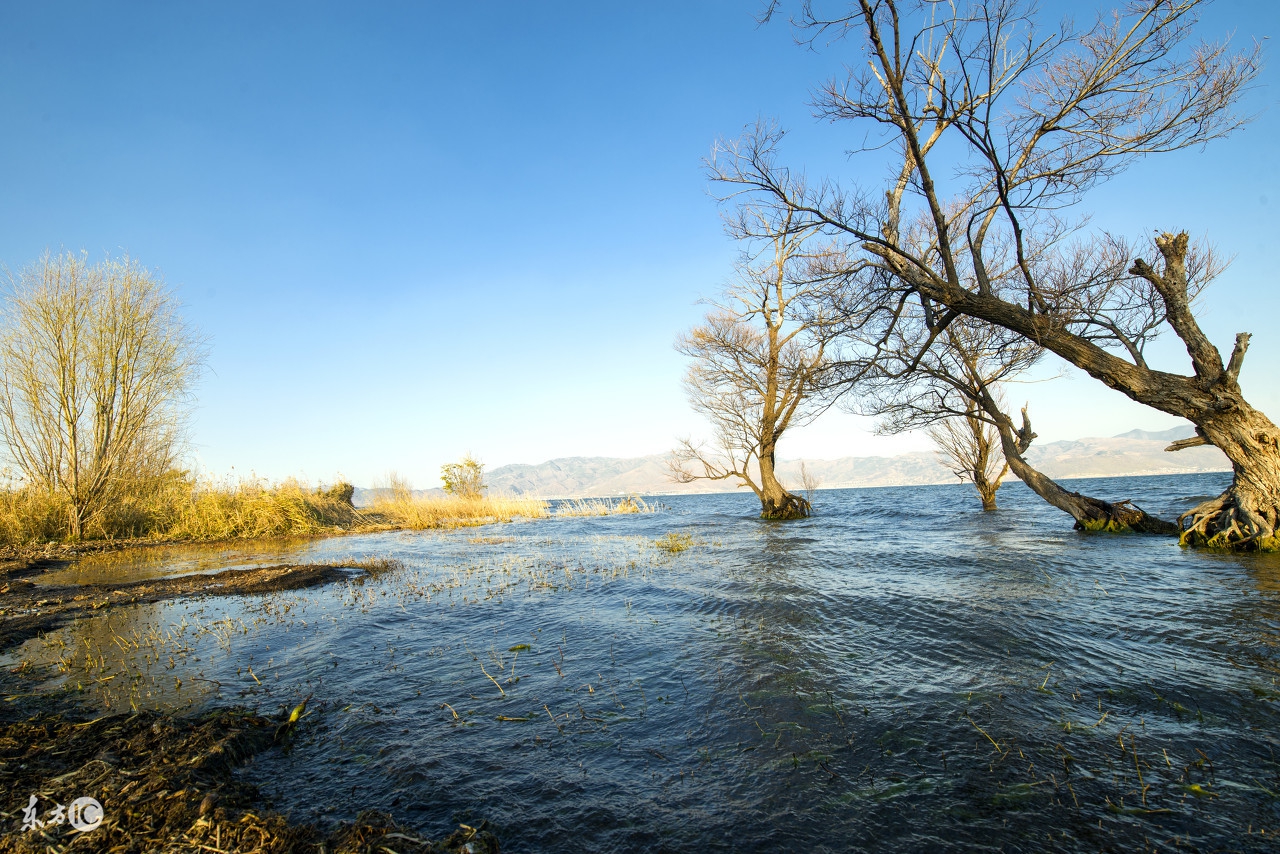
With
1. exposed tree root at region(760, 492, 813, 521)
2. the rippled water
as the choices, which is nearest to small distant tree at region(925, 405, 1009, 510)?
exposed tree root at region(760, 492, 813, 521)

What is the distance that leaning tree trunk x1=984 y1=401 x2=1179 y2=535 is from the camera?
1294 cm

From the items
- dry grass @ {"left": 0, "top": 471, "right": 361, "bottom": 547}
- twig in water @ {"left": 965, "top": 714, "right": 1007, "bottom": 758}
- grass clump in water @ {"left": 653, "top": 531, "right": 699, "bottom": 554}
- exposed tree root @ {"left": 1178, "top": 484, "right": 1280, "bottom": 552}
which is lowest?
grass clump in water @ {"left": 653, "top": 531, "right": 699, "bottom": 554}

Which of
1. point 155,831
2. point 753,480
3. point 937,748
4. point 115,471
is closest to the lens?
point 155,831

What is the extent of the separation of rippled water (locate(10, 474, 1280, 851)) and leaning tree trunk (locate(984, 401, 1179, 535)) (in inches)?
190

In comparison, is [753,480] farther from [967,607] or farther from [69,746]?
[69,746]

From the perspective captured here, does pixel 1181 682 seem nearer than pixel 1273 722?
No

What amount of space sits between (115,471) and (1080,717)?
86.2 feet

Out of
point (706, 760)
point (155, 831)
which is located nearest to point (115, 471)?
point (155, 831)

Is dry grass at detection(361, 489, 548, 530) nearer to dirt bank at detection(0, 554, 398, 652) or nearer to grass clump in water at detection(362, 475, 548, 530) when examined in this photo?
grass clump in water at detection(362, 475, 548, 530)

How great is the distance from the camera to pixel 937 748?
3.44 meters

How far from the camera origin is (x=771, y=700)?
14.2ft

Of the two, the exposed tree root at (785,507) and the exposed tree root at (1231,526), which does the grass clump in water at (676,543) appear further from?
the exposed tree root at (1231,526)

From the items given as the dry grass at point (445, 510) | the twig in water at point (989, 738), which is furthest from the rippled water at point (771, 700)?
the dry grass at point (445, 510)

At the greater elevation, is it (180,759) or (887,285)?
(887,285)
